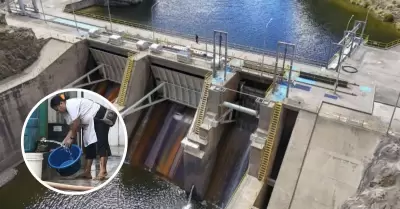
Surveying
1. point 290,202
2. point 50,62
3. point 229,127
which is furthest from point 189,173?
point 50,62

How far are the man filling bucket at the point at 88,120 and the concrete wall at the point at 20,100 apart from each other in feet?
75.5

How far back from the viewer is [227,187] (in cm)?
2473

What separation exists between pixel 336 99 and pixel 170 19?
34349 millimetres

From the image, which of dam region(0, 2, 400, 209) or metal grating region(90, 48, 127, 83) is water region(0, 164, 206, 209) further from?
metal grating region(90, 48, 127, 83)

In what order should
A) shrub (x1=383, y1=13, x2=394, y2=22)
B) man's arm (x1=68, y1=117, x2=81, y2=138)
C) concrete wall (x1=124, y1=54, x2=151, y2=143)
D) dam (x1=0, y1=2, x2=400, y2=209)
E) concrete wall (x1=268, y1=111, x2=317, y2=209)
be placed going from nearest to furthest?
1. man's arm (x1=68, y1=117, x2=81, y2=138)
2. concrete wall (x1=268, y1=111, x2=317, y2=209)
3. dam (x1=0, y1=2, x2=400, y2=209)
4. concrete wall (x1=124, y1=54, x2=151, y2=143)
5. shrub (x1=383, y1=13, x2=394, y2=22)

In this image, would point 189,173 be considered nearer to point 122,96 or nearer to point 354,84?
point 122,96

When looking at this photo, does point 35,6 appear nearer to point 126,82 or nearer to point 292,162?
point 126,82

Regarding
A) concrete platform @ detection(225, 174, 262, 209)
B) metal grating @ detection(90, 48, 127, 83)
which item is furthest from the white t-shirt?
metal grating @ detection(90, 48, 127, 83)

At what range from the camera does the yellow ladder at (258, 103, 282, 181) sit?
2136 cm

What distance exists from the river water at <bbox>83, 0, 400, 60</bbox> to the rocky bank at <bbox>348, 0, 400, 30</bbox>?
106cm

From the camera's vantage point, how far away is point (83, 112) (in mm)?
6625

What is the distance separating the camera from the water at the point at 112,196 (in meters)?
24.4

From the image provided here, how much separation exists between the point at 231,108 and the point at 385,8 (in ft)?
138

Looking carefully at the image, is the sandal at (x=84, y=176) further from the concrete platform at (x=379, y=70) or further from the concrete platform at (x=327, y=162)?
the concrete platform at (x=379, y=70)
